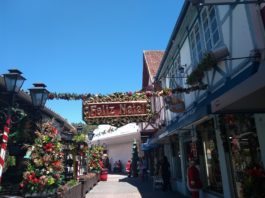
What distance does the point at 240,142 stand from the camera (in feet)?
21.7

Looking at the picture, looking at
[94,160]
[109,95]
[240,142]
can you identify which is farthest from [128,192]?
[240,142]

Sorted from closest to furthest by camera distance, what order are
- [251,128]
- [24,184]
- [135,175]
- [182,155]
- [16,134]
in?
[251,128] < [24,184] < [16,134] < [182,155] < [135,175]

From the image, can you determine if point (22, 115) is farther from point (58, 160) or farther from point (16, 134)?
point (58, 160)

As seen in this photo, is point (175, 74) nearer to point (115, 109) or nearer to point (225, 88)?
point (115, 109)

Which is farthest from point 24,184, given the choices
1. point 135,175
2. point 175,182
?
point 135,175

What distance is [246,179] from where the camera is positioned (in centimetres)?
490

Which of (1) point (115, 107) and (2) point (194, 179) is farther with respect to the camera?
(2) point (194, 179)

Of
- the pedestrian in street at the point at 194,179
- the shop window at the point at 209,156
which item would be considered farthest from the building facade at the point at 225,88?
the pedestrian in street at the point at 194,179

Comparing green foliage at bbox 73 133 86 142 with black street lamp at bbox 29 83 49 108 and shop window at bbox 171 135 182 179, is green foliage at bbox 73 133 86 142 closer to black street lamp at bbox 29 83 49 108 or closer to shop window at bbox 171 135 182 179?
shop window at bbox 171 135 182 179

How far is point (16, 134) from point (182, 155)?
23.1 ft

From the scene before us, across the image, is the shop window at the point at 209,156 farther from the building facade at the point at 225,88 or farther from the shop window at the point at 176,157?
the shop window at the point at 176,157

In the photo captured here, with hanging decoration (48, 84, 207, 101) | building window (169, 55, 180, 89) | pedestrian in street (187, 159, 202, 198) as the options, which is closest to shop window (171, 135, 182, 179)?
building window (169, 55, 180, 89)

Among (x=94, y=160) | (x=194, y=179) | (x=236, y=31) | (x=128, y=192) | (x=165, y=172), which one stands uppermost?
(x=236, y=31)

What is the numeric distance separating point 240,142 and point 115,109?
3650mm
